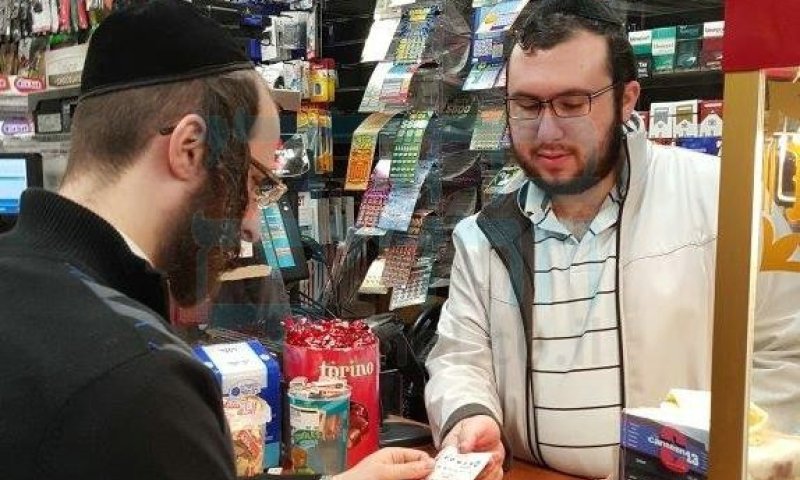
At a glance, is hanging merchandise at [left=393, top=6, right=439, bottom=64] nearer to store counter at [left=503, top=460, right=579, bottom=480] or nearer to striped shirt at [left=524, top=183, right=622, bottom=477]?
striped shirt at [left=524, top=183, right=622, bottom=477]

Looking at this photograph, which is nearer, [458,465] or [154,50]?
[154,50]

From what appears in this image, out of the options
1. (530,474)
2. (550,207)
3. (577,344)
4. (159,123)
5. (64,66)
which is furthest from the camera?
(64,66)

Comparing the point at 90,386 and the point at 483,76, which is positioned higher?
the point at 483,76

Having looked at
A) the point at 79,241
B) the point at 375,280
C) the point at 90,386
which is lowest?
the point at 375,280

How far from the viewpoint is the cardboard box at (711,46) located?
2.73 meters

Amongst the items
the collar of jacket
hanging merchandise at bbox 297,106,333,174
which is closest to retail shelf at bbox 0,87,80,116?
hanging merchandise at bbox 297,106,333,174

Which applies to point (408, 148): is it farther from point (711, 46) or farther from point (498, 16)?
point (711, 46)

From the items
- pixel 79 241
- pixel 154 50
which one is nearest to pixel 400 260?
pixel 154 50

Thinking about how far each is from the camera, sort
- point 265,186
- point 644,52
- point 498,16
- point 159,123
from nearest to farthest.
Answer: point 159,123, point 265,186, point 644,52, point 498,16

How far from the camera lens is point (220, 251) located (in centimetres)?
127

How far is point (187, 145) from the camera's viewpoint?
3.60 ft

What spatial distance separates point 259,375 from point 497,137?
1.87m

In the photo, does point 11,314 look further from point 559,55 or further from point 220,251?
point 559,55

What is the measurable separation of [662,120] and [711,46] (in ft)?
0.91
